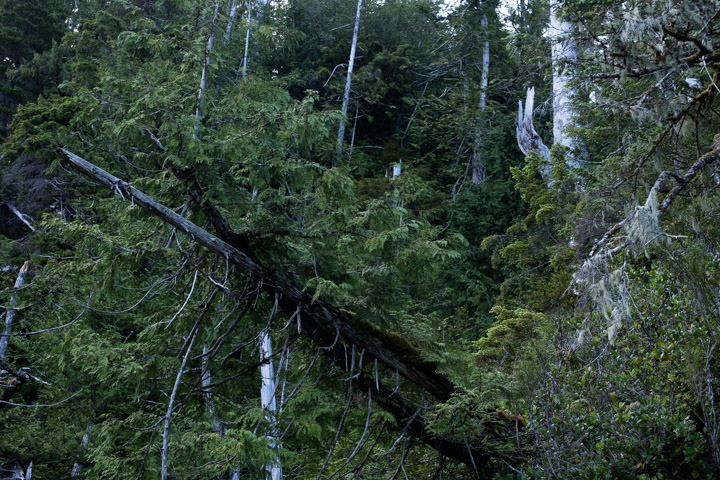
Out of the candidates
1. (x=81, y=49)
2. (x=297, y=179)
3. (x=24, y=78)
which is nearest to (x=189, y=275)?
(x=297, y=179)

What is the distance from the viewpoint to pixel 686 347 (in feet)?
16.8

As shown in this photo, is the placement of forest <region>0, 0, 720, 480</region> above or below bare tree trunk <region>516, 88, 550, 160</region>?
below

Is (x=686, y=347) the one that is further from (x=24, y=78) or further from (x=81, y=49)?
(x=24, y=78)

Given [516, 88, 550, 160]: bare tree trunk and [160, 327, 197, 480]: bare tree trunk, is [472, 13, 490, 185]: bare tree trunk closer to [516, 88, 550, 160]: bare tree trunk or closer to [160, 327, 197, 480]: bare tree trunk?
[516, 88, 550, 160]: bare tree trunk

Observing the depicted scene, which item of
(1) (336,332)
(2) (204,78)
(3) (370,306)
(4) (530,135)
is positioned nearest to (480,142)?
(4) (530,135)

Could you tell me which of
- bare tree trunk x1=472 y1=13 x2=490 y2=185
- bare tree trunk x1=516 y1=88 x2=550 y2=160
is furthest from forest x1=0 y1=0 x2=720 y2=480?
bare tree trunk x1=472 y1=13 x2=490 y2=185

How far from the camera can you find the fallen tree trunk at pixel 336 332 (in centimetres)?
507

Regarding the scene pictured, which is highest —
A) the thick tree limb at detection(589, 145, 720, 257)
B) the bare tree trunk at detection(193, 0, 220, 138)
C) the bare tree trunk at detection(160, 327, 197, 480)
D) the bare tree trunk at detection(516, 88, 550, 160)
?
the bare tree trunk at detection(516, 88, 550, 160)

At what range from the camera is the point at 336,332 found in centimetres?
538

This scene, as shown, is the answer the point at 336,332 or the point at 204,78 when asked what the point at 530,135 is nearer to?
the point at 204,78

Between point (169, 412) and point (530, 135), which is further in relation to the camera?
point (530, 135)

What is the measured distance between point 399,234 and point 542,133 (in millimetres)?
16233

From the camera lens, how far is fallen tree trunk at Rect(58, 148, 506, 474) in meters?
5.07

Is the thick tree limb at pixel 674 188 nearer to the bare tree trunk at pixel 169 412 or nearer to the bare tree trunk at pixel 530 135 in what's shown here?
the bare tree trunk at pixel 169 412
